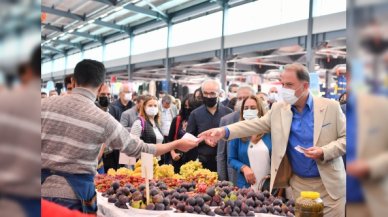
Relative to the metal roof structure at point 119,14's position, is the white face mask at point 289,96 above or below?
below

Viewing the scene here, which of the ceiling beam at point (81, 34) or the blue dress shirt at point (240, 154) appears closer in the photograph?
the blue dress shirt at point (240, 154)

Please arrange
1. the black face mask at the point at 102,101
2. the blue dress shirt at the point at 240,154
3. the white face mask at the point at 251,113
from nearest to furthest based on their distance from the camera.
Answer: the blue dress shirt at the point at 240,154 < the white face mask at the point at 251,113 < the black face mask at the point at 102,101

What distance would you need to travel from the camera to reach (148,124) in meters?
5.45

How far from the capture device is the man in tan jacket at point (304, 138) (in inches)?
117

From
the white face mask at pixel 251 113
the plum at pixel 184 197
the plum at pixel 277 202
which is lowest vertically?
the plum at pixel 277 202

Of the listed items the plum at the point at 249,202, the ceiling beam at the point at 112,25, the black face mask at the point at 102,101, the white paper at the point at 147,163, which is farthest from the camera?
the ceiling beam at the point at 112,25

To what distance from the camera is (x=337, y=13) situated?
992 centimetres

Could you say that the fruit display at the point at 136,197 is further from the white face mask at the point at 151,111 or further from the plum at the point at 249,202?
the white face mask at the point at 151,111

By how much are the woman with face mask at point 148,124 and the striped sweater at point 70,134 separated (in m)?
2.88

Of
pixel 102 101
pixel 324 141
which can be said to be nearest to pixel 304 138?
pixel 324 141

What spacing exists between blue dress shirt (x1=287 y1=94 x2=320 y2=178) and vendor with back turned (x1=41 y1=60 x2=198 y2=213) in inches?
50.2

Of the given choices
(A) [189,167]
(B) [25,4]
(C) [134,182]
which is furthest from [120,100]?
(B) [25,4]

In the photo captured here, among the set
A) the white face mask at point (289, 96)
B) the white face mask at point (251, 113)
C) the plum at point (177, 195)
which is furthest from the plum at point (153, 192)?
the white face mask at point (251, 113)

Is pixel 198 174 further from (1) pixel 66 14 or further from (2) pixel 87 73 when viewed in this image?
(1) pixel 66 14
